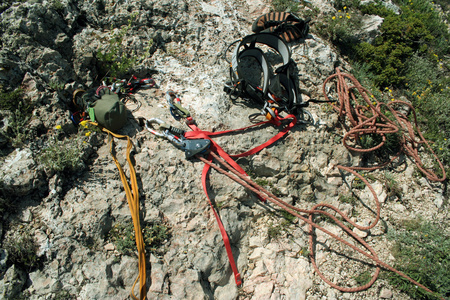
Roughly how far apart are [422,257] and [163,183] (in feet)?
12.8

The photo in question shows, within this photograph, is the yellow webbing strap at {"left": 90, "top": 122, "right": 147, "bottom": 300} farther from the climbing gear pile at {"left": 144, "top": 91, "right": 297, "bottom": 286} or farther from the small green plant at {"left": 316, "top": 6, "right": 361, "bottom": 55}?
the small green plant at {"left": 316, "top": 6, "right": 361, "bottom": 55}

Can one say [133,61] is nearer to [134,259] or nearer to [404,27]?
[134,259]

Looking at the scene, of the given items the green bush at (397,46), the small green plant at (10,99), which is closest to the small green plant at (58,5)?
the small green plant at (10,99)

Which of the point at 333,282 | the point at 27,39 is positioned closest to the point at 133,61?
the point at 27,39

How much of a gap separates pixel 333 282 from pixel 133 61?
4635 mm

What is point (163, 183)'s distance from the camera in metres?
3.75

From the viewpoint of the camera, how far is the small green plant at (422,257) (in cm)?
368

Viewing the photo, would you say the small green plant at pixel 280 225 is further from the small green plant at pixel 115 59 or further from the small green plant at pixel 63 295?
the small green plant at pixel 115 59

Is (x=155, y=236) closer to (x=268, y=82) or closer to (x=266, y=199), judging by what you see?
(x=266, y=199)

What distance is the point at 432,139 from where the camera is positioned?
212 inches

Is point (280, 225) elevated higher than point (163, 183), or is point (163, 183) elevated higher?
point (163, 183)

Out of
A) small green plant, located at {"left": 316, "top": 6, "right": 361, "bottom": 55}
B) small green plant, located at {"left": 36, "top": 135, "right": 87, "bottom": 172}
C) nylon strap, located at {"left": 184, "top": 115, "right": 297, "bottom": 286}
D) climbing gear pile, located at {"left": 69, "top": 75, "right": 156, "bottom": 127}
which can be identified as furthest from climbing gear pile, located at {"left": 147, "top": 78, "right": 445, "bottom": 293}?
small green plant, located at {"left": 316, "top": 6, "right": 361, "bottom": 55}

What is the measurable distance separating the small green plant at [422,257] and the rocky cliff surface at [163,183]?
0.17 metres

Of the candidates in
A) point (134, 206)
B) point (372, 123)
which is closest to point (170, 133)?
point (134, 206)
